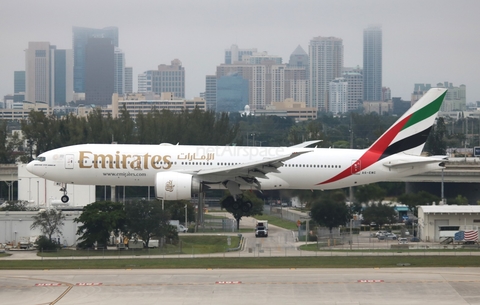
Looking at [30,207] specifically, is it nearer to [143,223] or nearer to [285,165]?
[143,223]

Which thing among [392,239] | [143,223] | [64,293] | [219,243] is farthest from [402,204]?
[64,293]

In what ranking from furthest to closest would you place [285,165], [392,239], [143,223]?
[392,239], [143,223], [285,165]

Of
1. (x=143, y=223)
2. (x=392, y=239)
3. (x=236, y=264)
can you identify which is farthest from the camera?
(x=392, y=239)

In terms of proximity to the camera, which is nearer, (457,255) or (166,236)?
(457,255)

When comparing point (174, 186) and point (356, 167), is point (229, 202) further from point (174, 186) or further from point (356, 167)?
point (356, 167)

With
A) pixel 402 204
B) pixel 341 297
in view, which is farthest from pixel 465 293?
pixel 402 204

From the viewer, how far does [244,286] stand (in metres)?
47.9

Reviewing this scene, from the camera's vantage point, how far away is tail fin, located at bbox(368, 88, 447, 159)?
62.8 m

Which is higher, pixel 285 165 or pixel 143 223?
pixel 285 165

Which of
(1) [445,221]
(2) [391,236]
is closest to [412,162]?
(1) [445,221]

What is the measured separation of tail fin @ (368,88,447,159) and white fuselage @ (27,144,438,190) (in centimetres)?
97

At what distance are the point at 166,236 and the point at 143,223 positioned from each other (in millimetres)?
2763

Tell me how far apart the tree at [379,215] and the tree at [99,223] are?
1039 inches

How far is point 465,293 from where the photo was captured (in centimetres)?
4575
